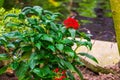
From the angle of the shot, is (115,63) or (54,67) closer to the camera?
(54,67)

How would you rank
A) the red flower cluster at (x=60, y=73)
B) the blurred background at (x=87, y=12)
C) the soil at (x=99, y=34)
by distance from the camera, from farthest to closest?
1. the blurred background at (x=87, y=12)
2. the soil at (x=99, y=34)
3. the red flower cluster at (x=60, y=73)

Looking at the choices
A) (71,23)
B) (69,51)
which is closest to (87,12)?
(71,23)

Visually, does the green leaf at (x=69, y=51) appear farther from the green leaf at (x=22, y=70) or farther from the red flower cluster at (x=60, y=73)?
the green leaf at (x=22, y=70)

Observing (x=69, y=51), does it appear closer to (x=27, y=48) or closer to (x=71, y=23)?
(x=71, y=23)

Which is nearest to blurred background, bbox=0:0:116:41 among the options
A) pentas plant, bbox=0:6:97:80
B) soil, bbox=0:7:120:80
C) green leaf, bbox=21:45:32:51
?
soil, bbox=0:7:120:80

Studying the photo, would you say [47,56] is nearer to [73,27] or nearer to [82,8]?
[73,27]

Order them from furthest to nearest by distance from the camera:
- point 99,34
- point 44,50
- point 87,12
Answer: point 87,12
point 99,34
point 44,50

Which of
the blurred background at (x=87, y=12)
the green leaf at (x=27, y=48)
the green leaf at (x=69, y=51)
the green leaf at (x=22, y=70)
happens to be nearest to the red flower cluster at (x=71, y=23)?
the green leaf at (x=69, y=51)

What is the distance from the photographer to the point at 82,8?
11.5 meters

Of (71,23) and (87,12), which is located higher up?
(71,23)

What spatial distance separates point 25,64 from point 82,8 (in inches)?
294

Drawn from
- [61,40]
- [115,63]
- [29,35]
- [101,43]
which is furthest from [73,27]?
[101,43]

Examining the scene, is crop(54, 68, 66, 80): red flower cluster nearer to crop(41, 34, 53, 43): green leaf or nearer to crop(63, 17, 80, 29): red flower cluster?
crop(41, 34, 53, 43): green leaf

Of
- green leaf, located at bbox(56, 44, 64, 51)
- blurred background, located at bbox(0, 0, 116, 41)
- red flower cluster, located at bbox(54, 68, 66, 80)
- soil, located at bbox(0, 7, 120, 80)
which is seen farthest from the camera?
blurred background, located at bbox(0, 0, 116, 41)
